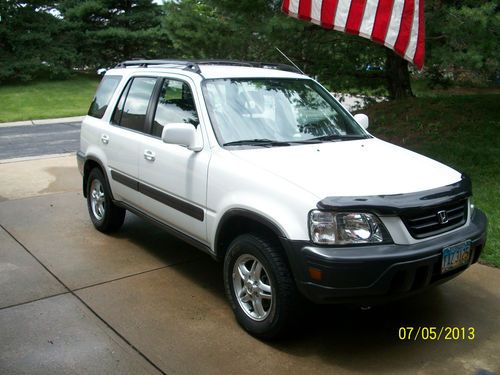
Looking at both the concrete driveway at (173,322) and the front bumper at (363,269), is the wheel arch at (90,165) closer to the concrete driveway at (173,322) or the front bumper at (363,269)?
the concrete driveway at (173,322)

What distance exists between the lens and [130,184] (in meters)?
5.29

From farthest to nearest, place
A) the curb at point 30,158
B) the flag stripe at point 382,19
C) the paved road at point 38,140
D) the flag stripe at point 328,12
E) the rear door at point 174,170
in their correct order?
1. the paved road at point 38,140
2. the curb at point 30,158
3. the flag stripe at point 328,12
4. the flag stripe at point 382,19
5. the rear door at point 174,170

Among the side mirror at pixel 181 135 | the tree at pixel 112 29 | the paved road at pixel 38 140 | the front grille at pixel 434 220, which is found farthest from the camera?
the tree at pixel 112 29

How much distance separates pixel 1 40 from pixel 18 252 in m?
24.9

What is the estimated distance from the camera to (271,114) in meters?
4.55

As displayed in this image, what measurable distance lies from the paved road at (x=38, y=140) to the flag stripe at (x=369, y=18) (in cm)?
718

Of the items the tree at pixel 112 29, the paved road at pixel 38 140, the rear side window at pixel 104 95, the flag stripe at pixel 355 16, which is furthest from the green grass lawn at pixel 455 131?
the tree at pixel 112 29

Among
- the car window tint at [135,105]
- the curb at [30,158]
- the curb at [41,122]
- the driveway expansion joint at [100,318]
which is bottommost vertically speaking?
the curb at [41,122]

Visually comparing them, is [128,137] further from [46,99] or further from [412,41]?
[46,99]

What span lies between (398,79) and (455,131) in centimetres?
213

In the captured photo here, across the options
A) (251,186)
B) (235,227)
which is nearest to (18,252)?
(235,227)

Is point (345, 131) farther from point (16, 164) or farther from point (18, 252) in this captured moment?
point (16, 164)

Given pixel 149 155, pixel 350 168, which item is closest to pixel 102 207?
pixel 149 155
